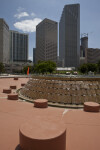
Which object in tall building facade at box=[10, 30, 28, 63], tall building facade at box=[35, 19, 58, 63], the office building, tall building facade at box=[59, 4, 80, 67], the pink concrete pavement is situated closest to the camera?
the pink concrete pavement

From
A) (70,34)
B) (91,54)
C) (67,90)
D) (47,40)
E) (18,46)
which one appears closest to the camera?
(67,90)

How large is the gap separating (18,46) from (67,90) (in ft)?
506

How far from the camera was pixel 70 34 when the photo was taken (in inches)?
6294

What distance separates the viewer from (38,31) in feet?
490

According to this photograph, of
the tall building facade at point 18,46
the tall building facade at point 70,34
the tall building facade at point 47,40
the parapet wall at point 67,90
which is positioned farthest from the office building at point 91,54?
the parapet wall at point 67,90

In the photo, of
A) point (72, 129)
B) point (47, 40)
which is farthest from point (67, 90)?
point (47, 40)

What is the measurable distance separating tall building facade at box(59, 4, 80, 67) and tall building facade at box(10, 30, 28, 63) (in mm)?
55026

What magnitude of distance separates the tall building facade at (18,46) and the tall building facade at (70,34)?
181 feet

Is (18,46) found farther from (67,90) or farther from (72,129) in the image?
(72,129)

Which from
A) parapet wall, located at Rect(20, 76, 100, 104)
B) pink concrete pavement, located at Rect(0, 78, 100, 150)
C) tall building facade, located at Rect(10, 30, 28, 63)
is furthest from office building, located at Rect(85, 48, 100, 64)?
pink concrete pavement, located at Rect(0, 78, 100, 150)

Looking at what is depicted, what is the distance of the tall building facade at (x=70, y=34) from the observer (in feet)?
523

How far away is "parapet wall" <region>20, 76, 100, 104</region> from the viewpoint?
12.9 meters

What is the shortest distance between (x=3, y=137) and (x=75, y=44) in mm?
167405

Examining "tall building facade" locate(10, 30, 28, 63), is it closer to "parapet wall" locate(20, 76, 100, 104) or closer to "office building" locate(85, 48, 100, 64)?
"office building" locate(85, 48, 100, 64)
